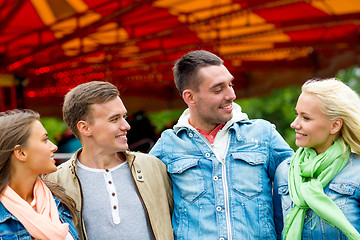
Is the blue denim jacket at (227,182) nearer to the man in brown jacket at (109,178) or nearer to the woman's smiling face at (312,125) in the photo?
the man in brown jacket at (109,178)

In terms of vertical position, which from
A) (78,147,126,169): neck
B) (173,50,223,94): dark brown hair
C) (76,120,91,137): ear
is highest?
(173,50,223,94): dark brown hair

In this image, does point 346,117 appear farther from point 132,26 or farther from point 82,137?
point 132,26

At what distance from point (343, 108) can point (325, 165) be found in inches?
9.3

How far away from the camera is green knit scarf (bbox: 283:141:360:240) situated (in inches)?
77.1

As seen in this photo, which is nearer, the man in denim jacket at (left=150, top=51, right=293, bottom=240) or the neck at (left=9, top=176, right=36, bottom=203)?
the neck at (left=9, top=176, right=36, bottom=203)

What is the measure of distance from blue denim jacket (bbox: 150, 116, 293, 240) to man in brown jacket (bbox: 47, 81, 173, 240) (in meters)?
0.09

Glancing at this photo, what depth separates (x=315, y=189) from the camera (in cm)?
201

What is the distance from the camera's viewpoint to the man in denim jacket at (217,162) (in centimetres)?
226

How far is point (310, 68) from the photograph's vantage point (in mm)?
7094

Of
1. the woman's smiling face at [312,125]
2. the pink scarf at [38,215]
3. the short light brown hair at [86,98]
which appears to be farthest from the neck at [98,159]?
the woman's smiling face at [312,125]

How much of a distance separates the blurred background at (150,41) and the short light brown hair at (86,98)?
1.80m

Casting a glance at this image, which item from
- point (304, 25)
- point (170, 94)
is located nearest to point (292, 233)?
point (304, 25)

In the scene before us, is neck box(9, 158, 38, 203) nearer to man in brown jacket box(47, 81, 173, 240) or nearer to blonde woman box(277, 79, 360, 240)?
man in brown jacket box(47, 81, 173, 240)

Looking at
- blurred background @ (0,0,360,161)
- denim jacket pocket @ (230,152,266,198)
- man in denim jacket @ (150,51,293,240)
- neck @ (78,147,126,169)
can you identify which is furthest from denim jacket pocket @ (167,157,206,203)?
blurred background @ (0,0,360,161)
